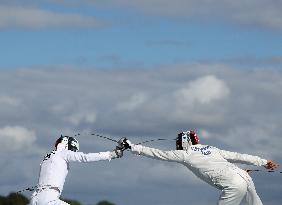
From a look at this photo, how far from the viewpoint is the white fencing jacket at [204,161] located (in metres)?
30.1

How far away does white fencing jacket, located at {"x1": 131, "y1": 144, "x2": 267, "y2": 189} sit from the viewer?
30062mm

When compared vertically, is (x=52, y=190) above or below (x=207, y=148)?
below

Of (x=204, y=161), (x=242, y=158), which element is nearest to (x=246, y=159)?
(x=242, y=158)

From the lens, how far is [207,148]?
1200 inches

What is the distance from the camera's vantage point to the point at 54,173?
2891 centimetres

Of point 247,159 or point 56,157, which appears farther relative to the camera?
point 247,159

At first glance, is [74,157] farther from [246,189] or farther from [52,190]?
[246,189]

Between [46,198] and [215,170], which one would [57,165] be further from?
[215,170]

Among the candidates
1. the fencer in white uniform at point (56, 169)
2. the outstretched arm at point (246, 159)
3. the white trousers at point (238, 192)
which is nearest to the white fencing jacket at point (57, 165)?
the fencer in white uniform at point (56, 169)

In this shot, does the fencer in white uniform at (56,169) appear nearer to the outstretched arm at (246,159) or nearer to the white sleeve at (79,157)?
the white sleeve at (79,157)

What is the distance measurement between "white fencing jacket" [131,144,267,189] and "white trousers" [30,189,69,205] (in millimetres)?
3007

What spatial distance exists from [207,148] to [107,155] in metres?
3.05

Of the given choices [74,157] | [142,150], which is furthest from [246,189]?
[74,157]

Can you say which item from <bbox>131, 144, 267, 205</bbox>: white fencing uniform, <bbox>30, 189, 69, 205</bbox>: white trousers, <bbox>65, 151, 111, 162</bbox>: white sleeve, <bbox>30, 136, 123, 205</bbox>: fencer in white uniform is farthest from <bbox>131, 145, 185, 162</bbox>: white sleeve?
<bbox>30, 189, 69, 205</bbox>: white trousers
